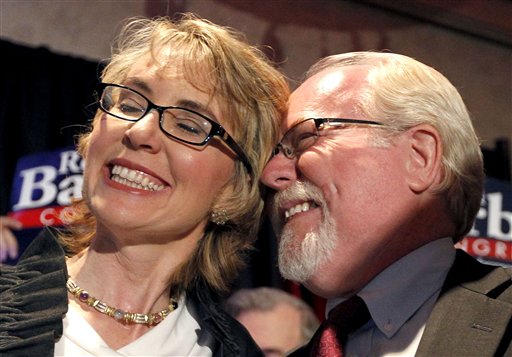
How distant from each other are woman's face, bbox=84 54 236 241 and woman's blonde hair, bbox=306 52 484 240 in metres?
0.36

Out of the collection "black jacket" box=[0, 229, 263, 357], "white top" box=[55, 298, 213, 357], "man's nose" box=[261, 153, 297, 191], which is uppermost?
"man's nose" box=[261, 153, 297, 191]

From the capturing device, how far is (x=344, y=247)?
74.1 inches

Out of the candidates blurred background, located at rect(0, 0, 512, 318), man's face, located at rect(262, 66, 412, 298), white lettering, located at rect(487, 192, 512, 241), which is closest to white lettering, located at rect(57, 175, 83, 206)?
blurred background, located at rect(0, 0, 512, 318)

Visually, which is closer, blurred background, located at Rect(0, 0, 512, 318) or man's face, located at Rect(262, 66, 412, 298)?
man's face, located at Rect(262, 66, 412, 298)

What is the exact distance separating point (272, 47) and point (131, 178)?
3.12 feet

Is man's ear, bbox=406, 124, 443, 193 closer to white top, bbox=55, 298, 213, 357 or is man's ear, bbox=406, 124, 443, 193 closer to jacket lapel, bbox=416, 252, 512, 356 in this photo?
jacket lapel, bbox=416, 252, 512, 356

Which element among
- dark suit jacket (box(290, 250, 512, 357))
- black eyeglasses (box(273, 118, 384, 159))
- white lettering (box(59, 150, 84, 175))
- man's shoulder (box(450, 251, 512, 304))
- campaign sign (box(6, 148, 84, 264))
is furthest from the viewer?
white lettering (box(59, 150, 84, 175))

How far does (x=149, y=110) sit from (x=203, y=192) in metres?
0.21

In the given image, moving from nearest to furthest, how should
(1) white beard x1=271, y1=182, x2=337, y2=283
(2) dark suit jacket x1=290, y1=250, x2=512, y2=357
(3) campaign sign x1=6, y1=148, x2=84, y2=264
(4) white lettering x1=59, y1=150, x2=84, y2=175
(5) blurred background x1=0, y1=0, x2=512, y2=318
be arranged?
(2) dark suit jacket x1=290, y1=250, x2=512, y2=357
(1) white beard x1=271, y1=182, x2=337, y2=283
(5) blurred background x1=0, y1=0, x2=512, y2=318
(3) campaign sign x1=6, y1=148, x2=84, y2=264
(4) white lettering x1=59, y1=150, x2=84, y2=175

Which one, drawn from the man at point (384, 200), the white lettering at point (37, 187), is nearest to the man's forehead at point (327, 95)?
the man at point (384, 200)

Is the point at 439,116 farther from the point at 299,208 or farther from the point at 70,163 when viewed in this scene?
the point at 70,163

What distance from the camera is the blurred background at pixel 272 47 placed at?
8.32 feet

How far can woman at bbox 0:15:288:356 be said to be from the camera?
72.9 inches

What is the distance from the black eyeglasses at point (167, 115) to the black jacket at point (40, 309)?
0.31 meters
